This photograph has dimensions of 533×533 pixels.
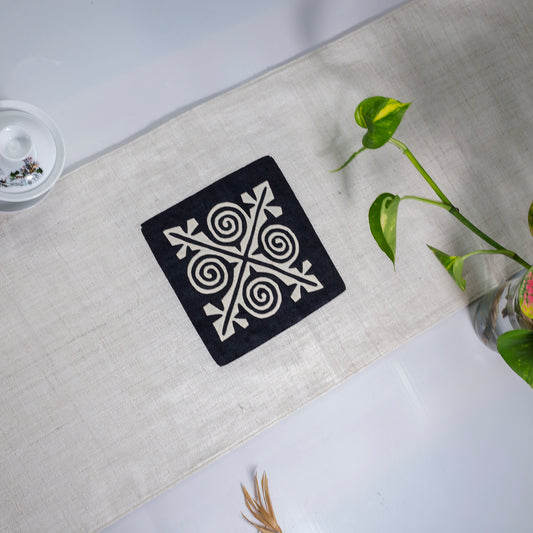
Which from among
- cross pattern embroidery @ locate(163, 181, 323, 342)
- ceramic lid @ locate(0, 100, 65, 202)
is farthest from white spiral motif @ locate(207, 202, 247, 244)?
ceramic lid @ locate(0, 100, 65, 202)

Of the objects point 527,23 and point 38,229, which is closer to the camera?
point 38,229

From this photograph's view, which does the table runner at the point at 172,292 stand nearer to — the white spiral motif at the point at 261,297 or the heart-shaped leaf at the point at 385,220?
the white spiral motif at the point at 261,297

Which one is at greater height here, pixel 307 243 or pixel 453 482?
pixel 307 243

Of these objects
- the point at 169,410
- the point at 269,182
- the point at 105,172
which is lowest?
the point at 169,410

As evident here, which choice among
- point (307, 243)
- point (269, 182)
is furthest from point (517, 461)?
point (269, 182)

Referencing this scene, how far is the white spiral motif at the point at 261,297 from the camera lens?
2.61 ft

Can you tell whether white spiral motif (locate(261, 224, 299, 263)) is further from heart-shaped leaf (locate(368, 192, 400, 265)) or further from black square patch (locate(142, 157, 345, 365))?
heart-shaped leaf (locate(368, 192, 400, 265))

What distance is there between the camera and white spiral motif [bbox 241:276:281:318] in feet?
2.61

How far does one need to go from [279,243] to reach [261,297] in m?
0.08

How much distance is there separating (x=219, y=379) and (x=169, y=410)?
0.26 ft

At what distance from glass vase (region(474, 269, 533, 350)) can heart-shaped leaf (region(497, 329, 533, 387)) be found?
0.21 feet

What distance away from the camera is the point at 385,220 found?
2.04 feet

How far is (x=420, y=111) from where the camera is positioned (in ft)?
2.85

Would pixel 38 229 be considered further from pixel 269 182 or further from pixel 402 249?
pixel 402 249
